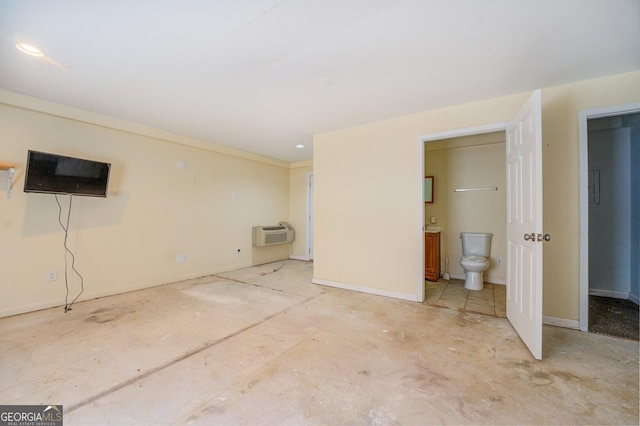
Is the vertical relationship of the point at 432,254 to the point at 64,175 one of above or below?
below

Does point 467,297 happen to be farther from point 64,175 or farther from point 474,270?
point 64,175

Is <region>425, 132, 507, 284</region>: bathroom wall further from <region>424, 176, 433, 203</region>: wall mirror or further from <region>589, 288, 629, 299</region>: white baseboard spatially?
<region>589, 288, 629, 299</region>: white baseboard

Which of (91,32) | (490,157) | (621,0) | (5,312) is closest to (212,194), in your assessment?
(5,312)

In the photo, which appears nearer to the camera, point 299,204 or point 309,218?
point 309,218

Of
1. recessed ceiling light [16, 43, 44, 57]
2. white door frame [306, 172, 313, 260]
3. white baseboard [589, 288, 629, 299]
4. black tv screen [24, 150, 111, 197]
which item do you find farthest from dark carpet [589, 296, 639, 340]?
black tv screen [24, 150, 111, 197]

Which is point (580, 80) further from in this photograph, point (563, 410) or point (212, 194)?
point (212, 194)

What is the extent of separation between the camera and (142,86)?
2.55 meters

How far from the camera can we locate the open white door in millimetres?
1911

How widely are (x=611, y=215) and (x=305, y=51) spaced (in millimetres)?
4297

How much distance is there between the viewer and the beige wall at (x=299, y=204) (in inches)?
239

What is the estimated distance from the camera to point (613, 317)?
106 inches

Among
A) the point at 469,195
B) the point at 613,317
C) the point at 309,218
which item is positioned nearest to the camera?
the point at 613,317

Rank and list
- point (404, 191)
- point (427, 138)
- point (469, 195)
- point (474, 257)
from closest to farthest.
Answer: point (427, 138)
point (404, 191)
point (474, 257)
point (469, 195)

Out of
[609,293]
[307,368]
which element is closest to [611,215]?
[609,293]
